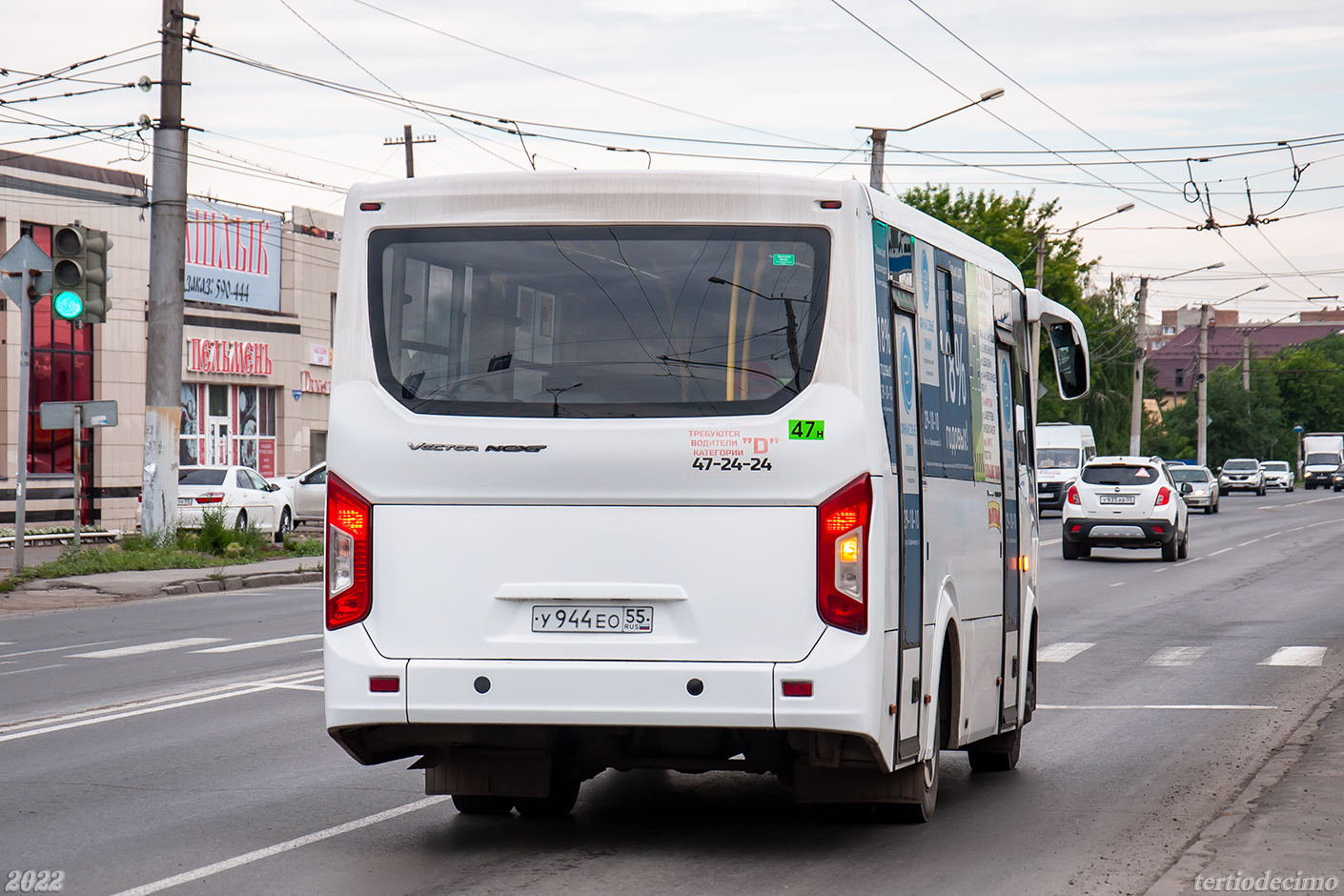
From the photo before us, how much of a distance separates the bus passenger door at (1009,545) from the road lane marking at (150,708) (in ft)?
18.2

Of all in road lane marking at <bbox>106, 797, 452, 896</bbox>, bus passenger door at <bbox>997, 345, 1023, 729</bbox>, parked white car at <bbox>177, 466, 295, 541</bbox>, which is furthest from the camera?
parked white car at <bbox>177, 466, 295, 541</bbox>

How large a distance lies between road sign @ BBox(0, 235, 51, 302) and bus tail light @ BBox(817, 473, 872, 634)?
54.3 feet

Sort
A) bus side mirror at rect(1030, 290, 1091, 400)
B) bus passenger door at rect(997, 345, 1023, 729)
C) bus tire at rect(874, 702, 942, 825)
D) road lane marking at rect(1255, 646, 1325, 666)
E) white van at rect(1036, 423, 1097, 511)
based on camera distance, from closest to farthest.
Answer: bus tire at rect(874, 702, 942, 825) → bus passenger door at rect(997, 345, 1023, 729) → bus side mirror at rect(1030, 290, 1091, 400) → road lane marking at rect(1255, 646, 1325, 666) → white van at rect(1036, 423, 1097, 511)

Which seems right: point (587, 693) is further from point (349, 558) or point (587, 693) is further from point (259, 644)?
point (259, 644)

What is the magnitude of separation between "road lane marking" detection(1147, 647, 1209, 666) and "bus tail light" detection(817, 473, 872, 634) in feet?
31.6

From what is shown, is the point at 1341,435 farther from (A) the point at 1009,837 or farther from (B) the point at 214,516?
(A) the point at 1009,837

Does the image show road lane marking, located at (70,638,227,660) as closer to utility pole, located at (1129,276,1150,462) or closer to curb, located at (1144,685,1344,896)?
curb, located at (1144,685,1344,896)

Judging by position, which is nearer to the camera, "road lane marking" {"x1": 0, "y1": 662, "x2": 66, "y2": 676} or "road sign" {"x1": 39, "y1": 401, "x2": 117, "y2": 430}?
"road lane marking" {"x1": 0, "y1": 662, "x2": 66, "y2": 676}

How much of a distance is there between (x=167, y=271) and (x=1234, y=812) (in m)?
19.8

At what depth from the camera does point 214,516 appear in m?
26.7

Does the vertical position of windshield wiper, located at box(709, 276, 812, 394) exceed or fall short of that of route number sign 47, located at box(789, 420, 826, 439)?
it exceeds it

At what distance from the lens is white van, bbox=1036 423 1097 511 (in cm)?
5144

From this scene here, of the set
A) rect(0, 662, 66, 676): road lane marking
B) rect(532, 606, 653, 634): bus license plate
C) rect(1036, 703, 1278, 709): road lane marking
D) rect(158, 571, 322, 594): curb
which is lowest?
rect(158, 571, 322, 594): curb

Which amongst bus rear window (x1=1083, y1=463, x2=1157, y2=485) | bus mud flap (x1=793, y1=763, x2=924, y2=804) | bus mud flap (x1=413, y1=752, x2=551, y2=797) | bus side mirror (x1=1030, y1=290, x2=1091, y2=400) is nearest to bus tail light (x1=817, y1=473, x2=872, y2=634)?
bus mud flap (x1=793, y1=763, x2=924, y2=804)
